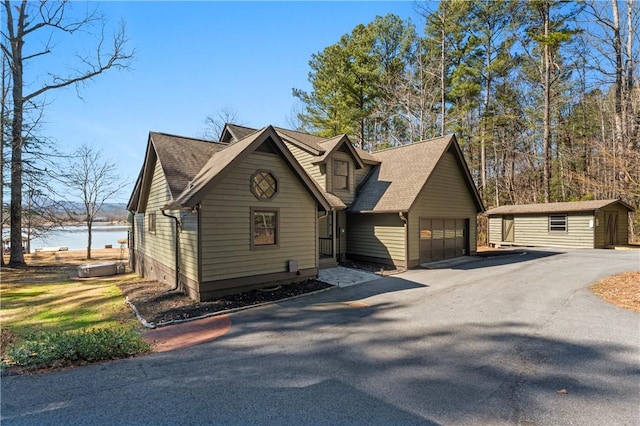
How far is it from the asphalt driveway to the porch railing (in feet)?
22.2

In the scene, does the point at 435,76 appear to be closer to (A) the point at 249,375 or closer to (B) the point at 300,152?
(B) the point at 300,152

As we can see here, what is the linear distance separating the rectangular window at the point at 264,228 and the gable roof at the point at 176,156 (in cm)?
255

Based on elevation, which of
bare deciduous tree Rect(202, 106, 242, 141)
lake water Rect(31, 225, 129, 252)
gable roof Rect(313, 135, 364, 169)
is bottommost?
lake water Rect(31, 225, 129, 252)

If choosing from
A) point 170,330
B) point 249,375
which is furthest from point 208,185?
point 249,375

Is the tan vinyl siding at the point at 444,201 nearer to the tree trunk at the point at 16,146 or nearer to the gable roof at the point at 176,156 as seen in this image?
the gable roof at the point at 176,156

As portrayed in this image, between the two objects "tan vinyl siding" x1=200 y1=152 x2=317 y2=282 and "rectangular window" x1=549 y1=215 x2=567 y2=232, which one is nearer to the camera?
"tan vinyl siding" x1=200 y1=152 x2=317 y2=282

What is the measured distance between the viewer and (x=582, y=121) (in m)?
29.5

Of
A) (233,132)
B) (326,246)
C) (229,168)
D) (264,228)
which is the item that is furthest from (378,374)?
(233,132)

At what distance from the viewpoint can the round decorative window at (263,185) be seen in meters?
9.91

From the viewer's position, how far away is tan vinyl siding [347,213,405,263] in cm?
1436

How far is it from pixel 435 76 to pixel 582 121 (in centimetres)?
1496

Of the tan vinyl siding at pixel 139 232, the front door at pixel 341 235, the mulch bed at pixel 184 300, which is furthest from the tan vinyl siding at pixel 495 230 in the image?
the tan vinyl siding at pixel 139 232

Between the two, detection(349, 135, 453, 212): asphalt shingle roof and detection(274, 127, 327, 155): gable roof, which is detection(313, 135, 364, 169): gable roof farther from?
detection(349, 135, 453, 212): asphalt shingle roof

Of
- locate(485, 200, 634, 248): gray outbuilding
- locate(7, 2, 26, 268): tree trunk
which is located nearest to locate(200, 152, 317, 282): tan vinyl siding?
locate(7, 2, 26, 268): tree trunk
